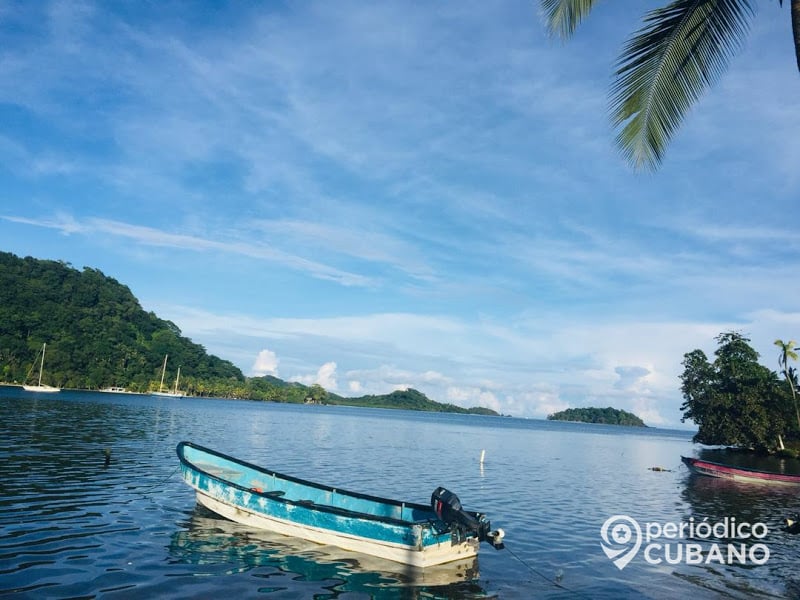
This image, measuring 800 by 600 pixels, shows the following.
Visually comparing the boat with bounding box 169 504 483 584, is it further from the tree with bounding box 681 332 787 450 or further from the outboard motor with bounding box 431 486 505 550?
the tree with bounding box 681 332 787 450

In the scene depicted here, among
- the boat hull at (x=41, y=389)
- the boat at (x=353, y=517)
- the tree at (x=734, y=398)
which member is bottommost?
the boat hull at (x=41, y=389)

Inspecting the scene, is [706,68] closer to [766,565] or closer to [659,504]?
[766,565]

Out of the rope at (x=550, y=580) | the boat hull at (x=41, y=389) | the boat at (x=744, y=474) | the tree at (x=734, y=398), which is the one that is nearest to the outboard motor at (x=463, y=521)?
the rope at (x=550, y=580)

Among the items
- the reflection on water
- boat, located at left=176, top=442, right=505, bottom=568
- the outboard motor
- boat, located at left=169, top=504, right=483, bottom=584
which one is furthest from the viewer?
boat, located at left=176, top=442, right=505, bottom=568

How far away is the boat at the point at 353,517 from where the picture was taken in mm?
15164

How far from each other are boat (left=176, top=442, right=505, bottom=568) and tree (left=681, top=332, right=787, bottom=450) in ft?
229

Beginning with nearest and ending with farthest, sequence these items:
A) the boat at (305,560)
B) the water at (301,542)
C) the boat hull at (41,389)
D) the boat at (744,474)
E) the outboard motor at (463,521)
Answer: the water at (301,542)
the boat at (305,560)
the outboard motor at (463,521)
the boat at (744,474)
the boat hull at (41,389)

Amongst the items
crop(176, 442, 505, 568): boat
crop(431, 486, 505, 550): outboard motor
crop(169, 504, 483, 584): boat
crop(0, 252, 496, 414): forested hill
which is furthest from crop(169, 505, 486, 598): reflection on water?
crop(0, 252, 496, 414): forested hill

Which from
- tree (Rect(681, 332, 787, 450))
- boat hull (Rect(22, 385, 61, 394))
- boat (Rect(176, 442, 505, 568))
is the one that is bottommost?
boat hull (Rect(22, 385, 61, 394))

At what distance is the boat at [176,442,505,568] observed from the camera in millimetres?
15164

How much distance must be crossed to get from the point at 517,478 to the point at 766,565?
2154cm

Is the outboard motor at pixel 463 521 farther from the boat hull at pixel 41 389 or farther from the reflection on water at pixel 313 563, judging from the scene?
the boat hull at pixel 41 389

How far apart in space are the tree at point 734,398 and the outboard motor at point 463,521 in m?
70.3

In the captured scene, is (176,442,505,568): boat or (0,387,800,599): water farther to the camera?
(176,442,505,568): boat
